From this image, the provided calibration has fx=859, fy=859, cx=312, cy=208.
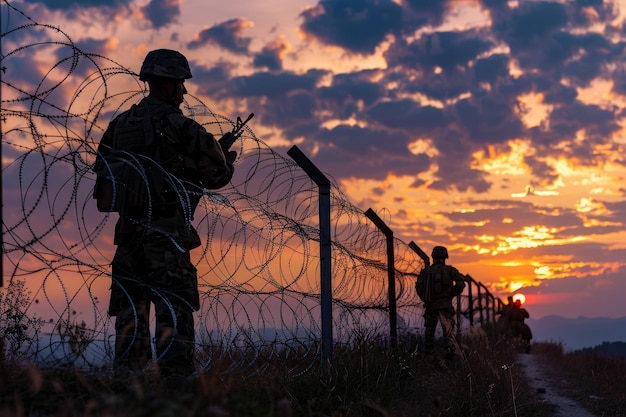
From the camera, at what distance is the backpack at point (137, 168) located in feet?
16.7

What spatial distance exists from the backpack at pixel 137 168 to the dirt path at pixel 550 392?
4.83 meters

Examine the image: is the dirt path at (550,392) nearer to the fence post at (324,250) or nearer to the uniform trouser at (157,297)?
the fence post at (324,250)

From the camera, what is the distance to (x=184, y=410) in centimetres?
251

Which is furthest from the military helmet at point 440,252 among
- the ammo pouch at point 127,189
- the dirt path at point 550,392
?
the ammo pouch at point 127,189

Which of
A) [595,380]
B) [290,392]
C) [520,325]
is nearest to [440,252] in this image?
[595,380]

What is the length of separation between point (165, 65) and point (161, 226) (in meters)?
1.02

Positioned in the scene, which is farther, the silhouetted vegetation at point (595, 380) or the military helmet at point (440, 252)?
the military helmet at point (440, 252)

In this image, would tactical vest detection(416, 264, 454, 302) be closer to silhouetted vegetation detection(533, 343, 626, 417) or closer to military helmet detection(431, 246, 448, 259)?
military helmet detection(431, 246, 448, 259)

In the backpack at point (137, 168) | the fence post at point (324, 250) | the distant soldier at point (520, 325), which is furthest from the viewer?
the distant soldier at point (520, 325)

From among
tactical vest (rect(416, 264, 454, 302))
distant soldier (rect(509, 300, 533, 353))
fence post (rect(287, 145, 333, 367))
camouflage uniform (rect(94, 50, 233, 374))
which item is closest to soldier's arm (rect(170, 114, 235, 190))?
camouflage uniform (rect(94, 50, 233, 374))

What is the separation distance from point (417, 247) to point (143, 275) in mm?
8098

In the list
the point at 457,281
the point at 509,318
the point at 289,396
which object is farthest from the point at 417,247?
the point at 509,318

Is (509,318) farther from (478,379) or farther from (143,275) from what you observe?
(143,275)

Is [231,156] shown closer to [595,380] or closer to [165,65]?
[165,65]
